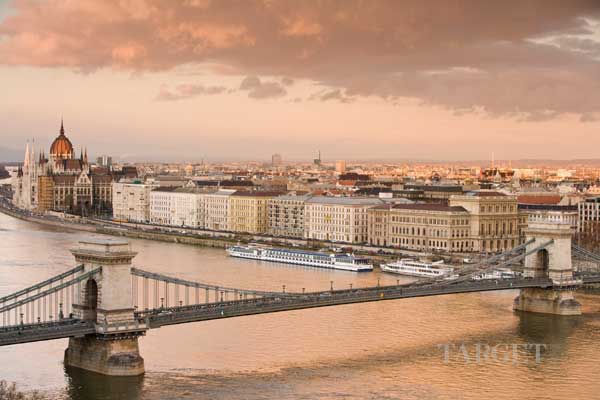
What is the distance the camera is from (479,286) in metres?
24.4

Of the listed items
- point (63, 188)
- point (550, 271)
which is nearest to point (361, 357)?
point (550, 271)

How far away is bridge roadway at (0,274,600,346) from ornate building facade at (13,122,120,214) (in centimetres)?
4803

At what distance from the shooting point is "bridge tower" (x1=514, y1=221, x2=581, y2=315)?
25.5 metres

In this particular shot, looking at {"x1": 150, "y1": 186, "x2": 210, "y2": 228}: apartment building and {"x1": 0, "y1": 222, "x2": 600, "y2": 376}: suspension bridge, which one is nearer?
{"x1": 0, "y1": 222, "x2": 600, "y2": 376}: suspension bridge

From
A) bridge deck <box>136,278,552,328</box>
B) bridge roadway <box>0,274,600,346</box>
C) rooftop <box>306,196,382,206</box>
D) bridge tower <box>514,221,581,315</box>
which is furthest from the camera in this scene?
rooftop <box>306,196,382,206</box>

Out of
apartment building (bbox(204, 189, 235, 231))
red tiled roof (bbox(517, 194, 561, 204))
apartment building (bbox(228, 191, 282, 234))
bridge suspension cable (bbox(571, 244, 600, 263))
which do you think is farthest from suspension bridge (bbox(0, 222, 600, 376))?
apartment building (bbox(204, 189, 235, 231))

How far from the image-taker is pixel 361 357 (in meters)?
19.6

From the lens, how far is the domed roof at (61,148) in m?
83.9

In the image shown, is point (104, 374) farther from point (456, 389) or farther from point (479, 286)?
point (479, 286)

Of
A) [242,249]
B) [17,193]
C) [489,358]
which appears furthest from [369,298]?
[17,193]

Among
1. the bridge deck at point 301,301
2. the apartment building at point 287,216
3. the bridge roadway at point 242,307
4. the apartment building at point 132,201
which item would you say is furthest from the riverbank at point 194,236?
the bridge roadway at point 242,307

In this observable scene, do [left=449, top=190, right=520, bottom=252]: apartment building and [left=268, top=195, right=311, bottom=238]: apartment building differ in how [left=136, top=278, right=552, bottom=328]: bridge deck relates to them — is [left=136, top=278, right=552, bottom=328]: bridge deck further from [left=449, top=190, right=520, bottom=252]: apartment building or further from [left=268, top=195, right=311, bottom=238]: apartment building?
[left=268, top=195, right=311, bottom=238]: apartment building

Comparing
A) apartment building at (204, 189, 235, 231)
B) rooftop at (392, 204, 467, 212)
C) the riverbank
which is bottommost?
the riverbank

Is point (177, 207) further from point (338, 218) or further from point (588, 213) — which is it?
point (588, 213)
